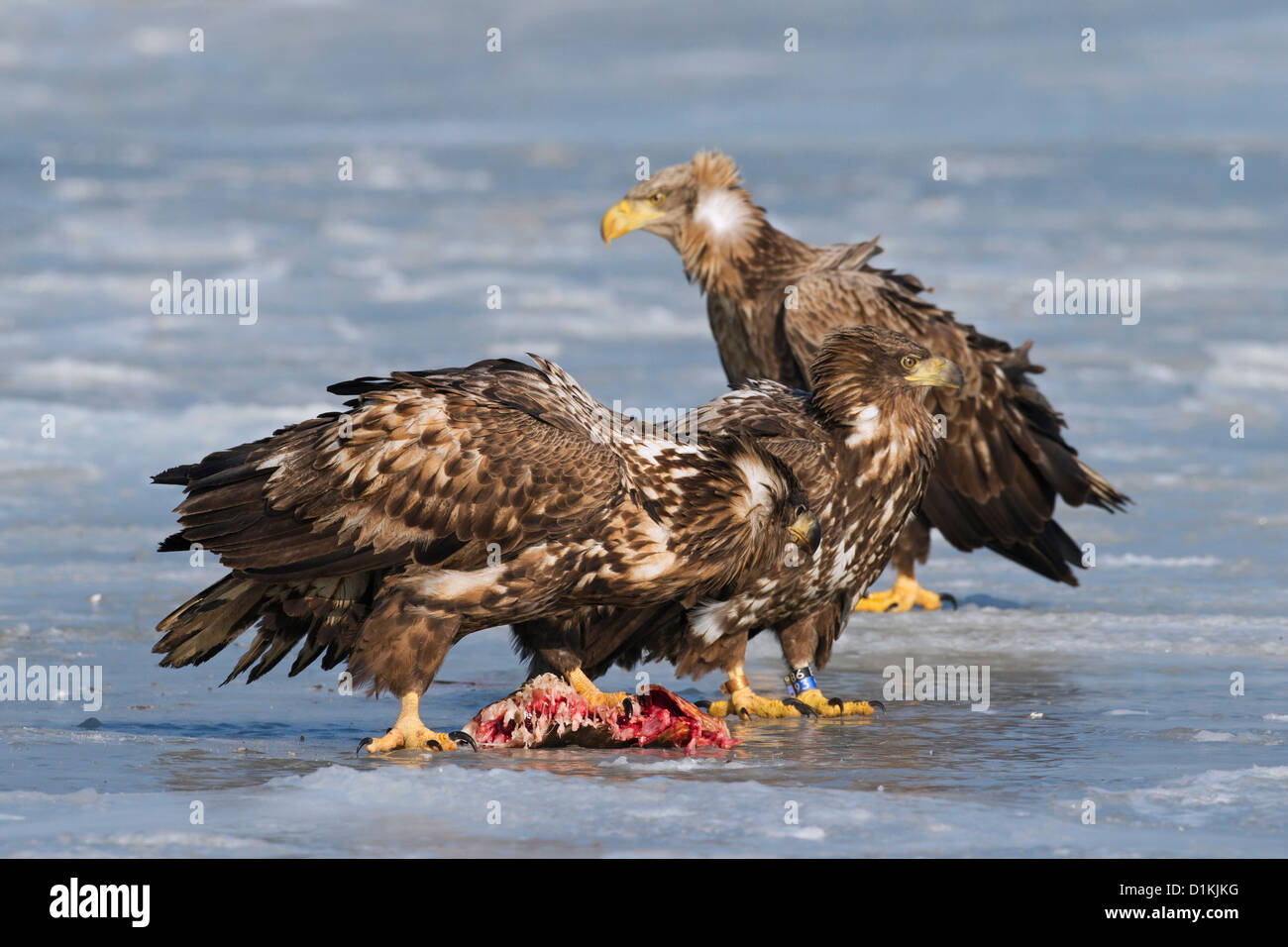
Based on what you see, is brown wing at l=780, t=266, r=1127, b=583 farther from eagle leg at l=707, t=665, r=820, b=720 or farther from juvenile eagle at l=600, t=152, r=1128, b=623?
eagle leg at l=707, t=665, r=820, b=720

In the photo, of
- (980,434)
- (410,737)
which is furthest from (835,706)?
(980,434)

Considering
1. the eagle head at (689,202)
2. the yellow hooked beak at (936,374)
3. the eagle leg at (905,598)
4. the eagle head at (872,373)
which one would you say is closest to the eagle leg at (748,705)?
the eagle head at (872,373)

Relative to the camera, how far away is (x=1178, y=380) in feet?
59.4

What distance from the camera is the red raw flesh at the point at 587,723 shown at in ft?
22.2

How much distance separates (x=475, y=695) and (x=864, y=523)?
1804mm

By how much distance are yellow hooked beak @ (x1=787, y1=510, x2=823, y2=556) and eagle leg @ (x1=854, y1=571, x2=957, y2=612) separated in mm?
3986

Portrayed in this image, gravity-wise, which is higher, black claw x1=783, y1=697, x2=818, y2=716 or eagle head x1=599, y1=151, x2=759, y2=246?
eagle head x1=599, y1=151, x2=759, y2=246

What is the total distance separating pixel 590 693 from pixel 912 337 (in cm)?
387

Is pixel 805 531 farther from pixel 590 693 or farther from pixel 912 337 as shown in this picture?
pixel 912 337

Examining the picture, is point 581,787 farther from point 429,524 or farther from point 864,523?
point 864,523

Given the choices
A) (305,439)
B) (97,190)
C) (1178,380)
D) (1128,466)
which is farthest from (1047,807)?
(97,190)

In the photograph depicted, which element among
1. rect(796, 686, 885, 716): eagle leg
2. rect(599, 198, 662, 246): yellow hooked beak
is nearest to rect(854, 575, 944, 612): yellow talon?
rect(599, 198, 662, 246): yellow hooked beak

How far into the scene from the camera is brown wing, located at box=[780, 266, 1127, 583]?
411 inches
